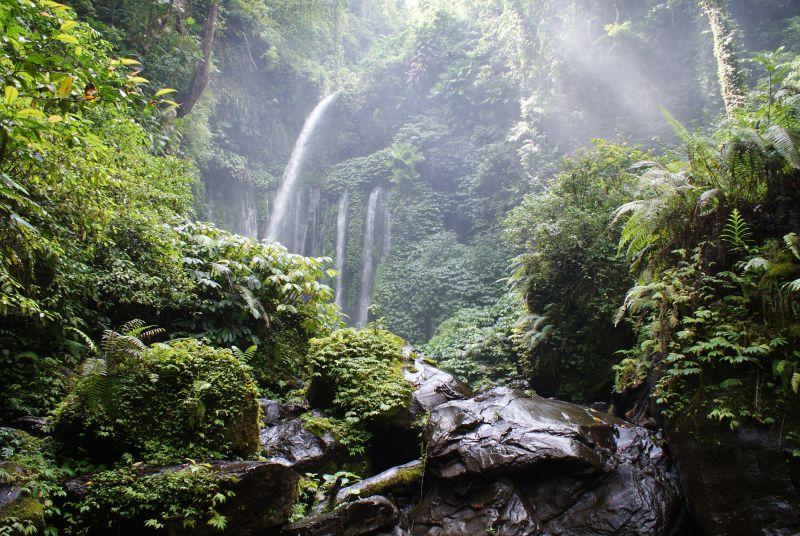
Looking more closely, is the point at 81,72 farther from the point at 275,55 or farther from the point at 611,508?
the point at 275,55

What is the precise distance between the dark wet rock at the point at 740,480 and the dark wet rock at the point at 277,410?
4502 mm

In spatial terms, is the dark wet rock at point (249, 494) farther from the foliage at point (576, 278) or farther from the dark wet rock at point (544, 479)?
the foliage at point (576, 278)

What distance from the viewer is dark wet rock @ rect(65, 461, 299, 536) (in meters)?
Answer: 3.38

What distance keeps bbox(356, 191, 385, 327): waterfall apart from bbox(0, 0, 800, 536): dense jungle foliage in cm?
53

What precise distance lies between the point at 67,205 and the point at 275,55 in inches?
799

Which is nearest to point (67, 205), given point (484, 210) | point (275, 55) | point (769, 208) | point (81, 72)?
point (81, 72)

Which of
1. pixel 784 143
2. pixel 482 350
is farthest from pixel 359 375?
pixel 784 143

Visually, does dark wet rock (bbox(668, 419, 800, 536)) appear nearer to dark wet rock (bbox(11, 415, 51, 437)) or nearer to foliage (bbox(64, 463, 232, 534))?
foliage (bbox(64, 463, 232, 534))

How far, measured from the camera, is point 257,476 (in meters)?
3.79

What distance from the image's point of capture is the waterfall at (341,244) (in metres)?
19.3

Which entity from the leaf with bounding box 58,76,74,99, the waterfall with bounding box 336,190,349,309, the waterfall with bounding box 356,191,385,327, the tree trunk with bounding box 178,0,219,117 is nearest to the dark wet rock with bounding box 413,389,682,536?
the leaf with bounding box 58,76,74,99

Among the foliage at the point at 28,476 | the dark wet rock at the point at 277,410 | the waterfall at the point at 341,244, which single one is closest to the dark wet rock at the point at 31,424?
the foliage at the point at 28,476

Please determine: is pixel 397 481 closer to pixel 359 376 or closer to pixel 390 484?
pixel 390 484

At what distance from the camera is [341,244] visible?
20.3m
